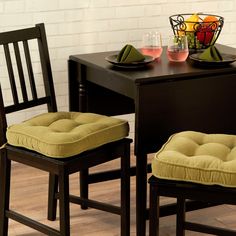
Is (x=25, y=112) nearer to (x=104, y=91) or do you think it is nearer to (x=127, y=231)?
(x=104, y=91)

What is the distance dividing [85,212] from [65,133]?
744 millimetres

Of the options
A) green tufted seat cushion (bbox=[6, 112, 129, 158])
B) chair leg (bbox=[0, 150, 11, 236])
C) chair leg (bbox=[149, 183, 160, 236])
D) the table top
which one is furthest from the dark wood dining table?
chair leg (bbox=[0, 150, 11, 236])

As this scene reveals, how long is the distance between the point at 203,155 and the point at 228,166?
0.47 ft

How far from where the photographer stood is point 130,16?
424cm

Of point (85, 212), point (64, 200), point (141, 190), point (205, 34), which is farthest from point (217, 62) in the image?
point (85, 212)

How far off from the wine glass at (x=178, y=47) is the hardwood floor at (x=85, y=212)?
0.79m

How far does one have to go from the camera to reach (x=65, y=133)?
112 inches

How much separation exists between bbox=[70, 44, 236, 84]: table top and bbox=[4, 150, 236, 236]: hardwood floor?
2.42 feet

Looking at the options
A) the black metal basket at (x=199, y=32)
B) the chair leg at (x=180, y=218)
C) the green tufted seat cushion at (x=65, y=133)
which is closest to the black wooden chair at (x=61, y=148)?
the green tufted seat cushion at (x=65, y=133)

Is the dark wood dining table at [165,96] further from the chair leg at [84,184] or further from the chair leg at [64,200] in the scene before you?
the chair leg at [84,184]

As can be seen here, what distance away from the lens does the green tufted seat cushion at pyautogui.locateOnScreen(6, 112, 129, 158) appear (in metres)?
2.76

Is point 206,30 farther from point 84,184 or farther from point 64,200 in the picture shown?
point 64,200

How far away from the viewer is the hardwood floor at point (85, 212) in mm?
3256

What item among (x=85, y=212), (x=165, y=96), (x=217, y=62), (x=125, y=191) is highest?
(x=217, y=62)
